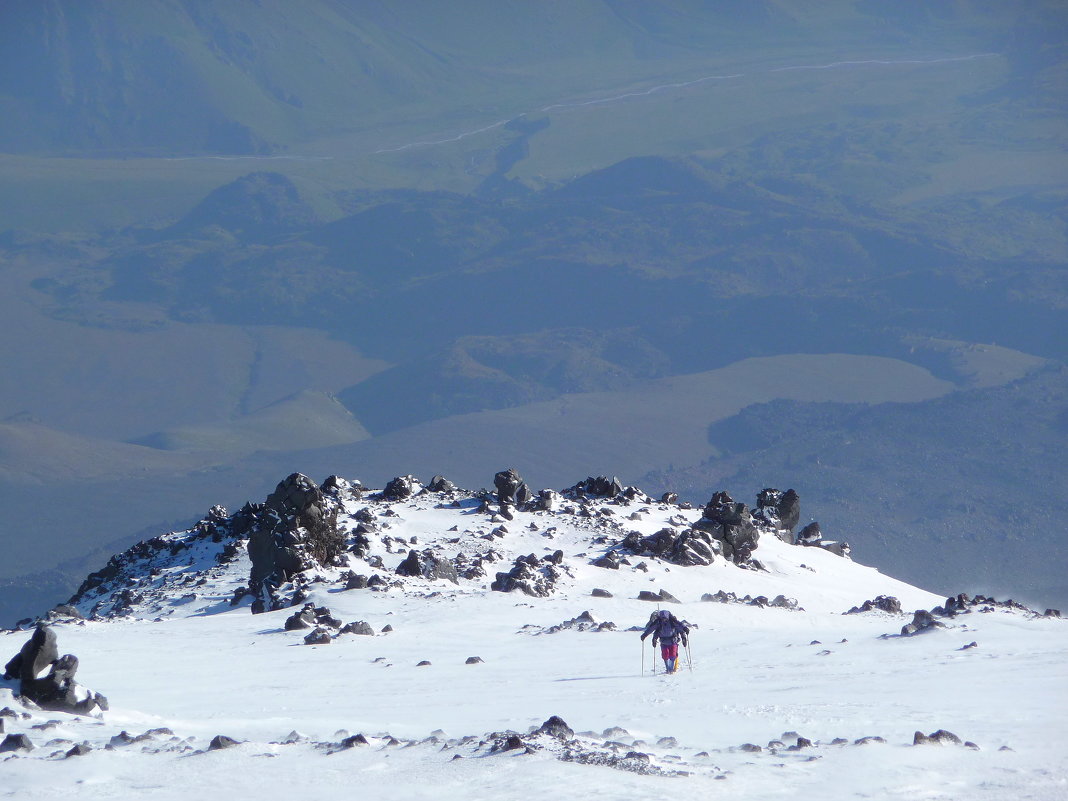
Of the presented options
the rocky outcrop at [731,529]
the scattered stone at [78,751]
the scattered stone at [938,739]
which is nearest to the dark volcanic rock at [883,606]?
the rocky outcrop at [731,529]

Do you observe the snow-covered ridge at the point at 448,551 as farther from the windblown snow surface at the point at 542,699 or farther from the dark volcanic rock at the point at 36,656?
the dark volcanic rock at the point at 36,656

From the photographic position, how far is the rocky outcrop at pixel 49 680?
14398 mm

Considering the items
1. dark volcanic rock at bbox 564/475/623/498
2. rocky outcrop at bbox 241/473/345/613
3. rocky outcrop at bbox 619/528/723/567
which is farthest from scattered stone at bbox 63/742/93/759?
dark volcanic rock at bbox 564/475/623/498

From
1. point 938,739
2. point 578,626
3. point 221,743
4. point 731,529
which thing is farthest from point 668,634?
point 731,529

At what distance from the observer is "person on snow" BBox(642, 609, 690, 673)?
17516 mm

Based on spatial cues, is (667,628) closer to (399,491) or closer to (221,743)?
(221,743)

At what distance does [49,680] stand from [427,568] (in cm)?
1191

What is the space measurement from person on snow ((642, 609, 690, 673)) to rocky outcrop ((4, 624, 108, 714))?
651cm

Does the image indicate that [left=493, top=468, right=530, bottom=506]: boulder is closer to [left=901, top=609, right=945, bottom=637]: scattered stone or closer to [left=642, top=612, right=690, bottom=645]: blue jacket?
[left=901, top=609, right=945, bottom=637]: scattered stone

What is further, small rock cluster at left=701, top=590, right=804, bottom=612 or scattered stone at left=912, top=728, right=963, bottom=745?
small rock cluster at left=701, top=590, right=804, bottom=612

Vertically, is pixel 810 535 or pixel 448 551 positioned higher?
pixel 810 535

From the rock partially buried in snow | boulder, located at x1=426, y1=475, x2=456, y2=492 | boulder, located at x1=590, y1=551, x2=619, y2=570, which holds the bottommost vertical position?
the rock partially buried in snow

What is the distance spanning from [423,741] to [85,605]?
16164mm

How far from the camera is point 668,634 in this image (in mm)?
17594
